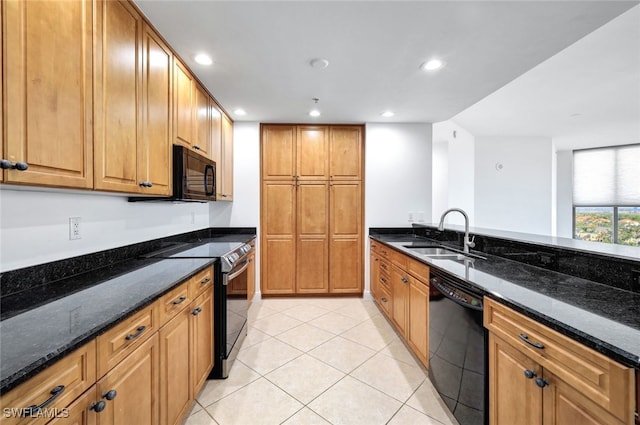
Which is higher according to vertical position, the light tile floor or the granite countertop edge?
the granite countertop edge

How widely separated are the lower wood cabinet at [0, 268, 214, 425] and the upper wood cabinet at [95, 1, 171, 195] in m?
0.69

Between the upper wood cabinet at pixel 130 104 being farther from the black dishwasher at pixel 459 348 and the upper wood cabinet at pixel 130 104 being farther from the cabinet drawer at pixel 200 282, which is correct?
the black dishwasher at pixel 459 348

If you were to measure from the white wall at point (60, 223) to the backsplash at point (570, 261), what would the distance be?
2.72 meters

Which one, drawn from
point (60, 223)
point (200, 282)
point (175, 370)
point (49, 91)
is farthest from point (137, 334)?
point (49, 91)

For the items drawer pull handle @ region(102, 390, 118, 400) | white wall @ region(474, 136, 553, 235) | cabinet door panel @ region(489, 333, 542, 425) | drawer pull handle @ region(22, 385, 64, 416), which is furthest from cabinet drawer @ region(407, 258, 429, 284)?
white wall @ region(474, 136, 553, 235)

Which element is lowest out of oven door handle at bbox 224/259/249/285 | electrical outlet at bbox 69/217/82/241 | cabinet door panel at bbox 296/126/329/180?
oven door handle at bbox 224/259/249/285

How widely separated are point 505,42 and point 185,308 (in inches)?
106

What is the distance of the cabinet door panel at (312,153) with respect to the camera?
146 inches

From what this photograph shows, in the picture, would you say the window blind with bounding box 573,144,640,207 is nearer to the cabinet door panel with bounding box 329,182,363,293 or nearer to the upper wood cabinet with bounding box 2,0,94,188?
the cabinet door panel with bounding box 329,182,363,293

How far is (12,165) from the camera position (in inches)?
34.2

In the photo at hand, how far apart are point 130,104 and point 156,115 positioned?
0.25 metres

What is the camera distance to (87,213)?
5.11ft

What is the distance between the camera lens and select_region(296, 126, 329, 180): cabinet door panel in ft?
12.1

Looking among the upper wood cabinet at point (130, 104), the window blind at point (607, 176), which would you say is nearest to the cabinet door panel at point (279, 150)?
the upper wood cabinet at point (130, 104)
